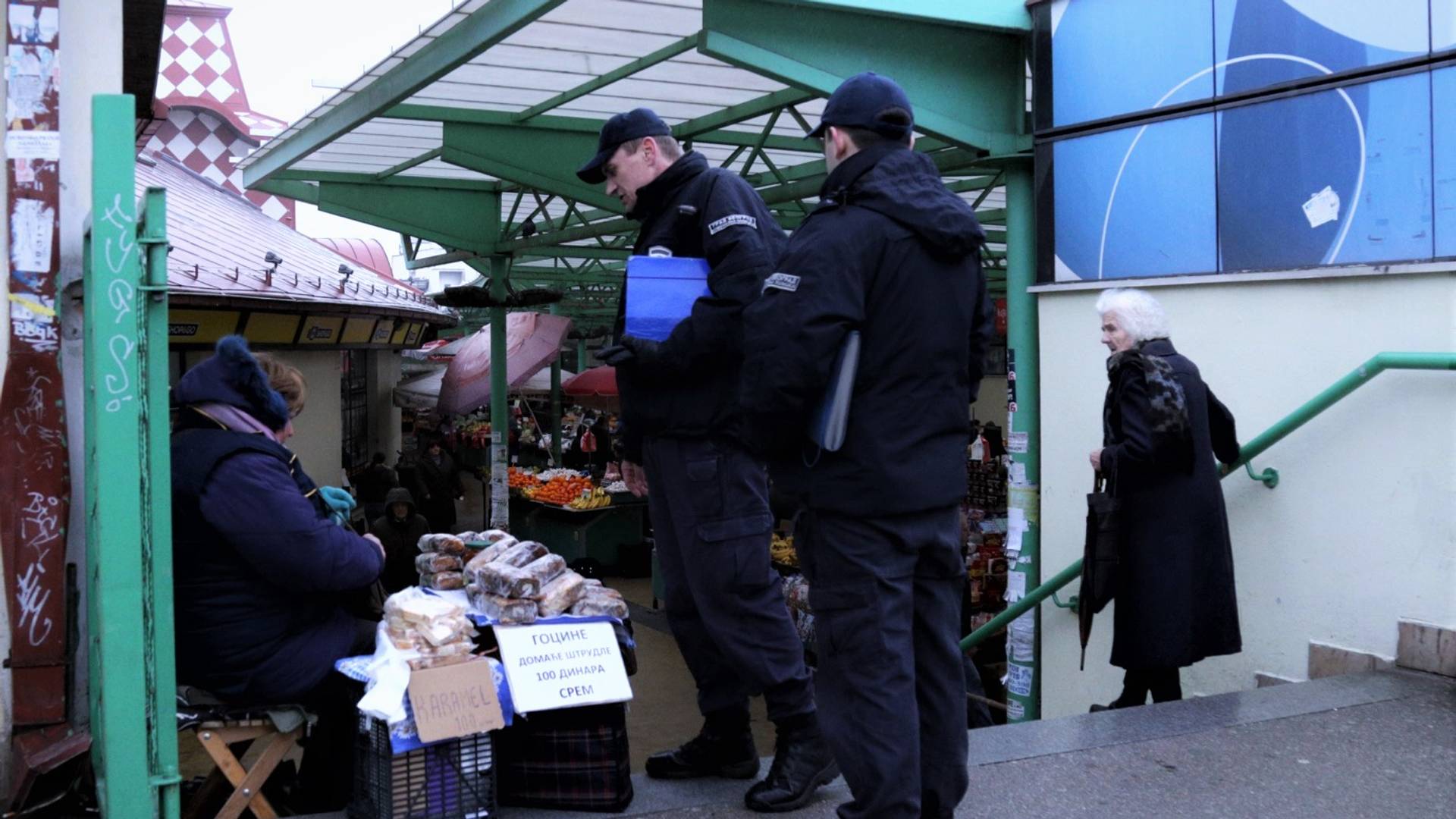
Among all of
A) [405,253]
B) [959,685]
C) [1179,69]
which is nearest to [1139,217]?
[1179,69]

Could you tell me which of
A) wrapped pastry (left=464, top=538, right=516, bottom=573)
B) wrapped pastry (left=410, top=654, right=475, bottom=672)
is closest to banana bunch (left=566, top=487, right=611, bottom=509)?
wrapped pastry (left=464, top=538, right=516, bottom=573)

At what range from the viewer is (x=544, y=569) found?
3582 millimetres

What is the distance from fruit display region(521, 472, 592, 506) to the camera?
15633 mm

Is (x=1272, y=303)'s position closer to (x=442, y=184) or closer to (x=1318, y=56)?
(x=1318, y=56)

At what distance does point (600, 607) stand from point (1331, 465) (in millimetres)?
→ 2949

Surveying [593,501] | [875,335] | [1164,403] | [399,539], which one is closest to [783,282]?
[875,335]

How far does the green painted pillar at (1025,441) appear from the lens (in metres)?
6.31

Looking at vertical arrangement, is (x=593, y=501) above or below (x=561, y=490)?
below

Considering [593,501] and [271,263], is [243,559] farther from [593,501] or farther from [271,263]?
[593,501]

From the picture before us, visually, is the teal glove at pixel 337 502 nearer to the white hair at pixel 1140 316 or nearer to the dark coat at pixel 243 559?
the dark coat at pixel 243 559

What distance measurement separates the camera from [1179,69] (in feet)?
18.3

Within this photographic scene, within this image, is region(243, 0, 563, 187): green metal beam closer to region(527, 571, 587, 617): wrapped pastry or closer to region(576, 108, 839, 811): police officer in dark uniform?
region(576, 108, 839, 811): police officer in dark uniform

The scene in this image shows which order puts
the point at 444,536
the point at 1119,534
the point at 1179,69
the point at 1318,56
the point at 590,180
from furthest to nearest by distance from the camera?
1. the point at 1179,69
2. the point at 1318,56
3. the point at 1119,534
4. the point at 444,536
5. the point at 590,180

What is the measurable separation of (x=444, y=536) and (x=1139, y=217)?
11.6 feet
